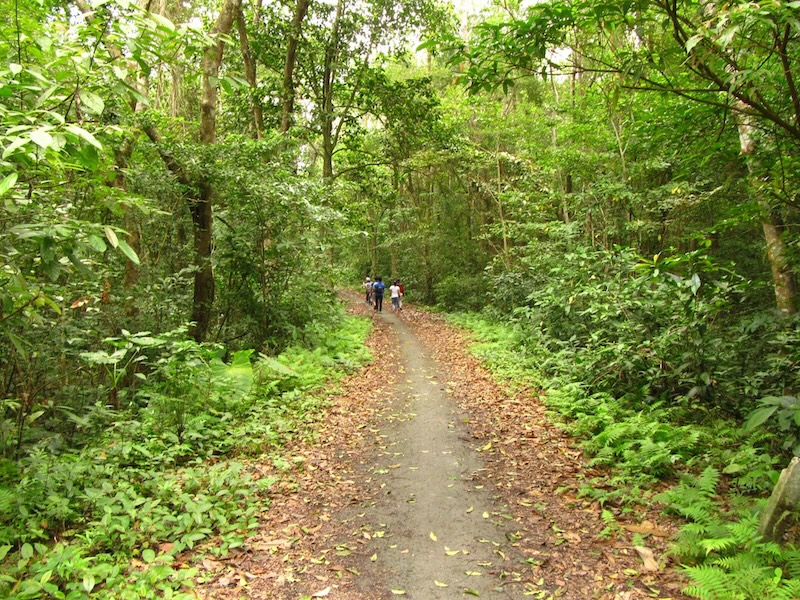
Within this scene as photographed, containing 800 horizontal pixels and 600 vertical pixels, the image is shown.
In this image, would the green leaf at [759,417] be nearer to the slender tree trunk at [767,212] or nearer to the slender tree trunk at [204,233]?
the slender tree trunk at [767,212]

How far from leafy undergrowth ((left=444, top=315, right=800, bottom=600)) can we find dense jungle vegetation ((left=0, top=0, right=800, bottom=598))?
3 centimetres

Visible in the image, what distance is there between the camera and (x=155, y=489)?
479 centimetres

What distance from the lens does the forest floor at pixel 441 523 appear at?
374 centimetres

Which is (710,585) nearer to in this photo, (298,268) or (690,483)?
(690,483)

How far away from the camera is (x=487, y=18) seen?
20.5 m

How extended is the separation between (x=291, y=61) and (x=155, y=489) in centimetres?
1468

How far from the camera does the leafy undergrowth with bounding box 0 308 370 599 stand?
352cm

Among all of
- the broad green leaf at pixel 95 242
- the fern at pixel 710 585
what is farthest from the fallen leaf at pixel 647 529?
the broad green leaf at pixel 95 242

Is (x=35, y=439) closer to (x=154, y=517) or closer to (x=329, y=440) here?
(x=154, y=517)

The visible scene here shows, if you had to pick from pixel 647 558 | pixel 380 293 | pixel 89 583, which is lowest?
pixel 647 558

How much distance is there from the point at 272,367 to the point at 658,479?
6.43 metres

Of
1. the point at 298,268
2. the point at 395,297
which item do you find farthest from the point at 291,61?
the point at 395,297

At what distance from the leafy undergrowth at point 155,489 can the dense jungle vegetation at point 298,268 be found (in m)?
0.03

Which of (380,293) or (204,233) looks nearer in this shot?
(204,233)
